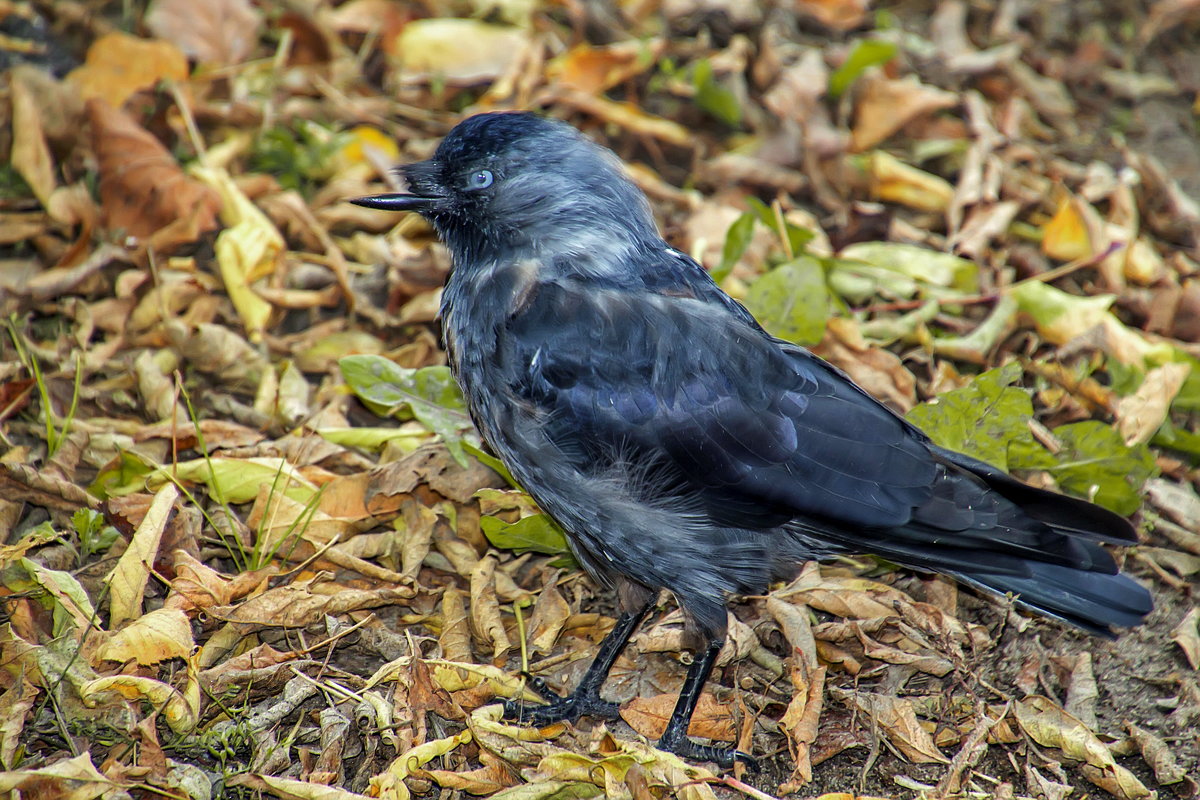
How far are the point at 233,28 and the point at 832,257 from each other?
3.27m

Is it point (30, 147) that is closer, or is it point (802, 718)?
point (802, 718)

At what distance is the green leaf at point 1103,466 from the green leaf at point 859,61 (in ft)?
8.16

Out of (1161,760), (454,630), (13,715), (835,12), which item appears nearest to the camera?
(13,715)

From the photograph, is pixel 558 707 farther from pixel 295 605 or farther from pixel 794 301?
pixel 794 301

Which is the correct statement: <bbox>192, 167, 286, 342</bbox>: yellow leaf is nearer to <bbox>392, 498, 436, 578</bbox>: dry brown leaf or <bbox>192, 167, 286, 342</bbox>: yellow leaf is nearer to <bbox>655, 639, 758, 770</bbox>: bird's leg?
<bbox>392, 498, 436, 578</bbox>: dry brown leaf

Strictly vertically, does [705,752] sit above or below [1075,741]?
below

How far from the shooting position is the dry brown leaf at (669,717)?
144 inches

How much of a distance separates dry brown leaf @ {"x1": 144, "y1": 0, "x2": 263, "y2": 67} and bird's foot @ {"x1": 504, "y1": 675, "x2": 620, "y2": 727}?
375 centimetres

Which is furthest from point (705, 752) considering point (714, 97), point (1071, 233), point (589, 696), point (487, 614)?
point (714, 97)

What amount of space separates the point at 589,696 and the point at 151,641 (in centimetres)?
135

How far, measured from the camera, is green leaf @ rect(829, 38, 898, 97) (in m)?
5.88

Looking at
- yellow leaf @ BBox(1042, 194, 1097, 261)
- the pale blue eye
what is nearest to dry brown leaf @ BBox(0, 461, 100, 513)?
the pale blue eye

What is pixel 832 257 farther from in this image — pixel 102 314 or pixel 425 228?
pixel 102 314

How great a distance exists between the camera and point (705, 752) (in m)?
3.51
